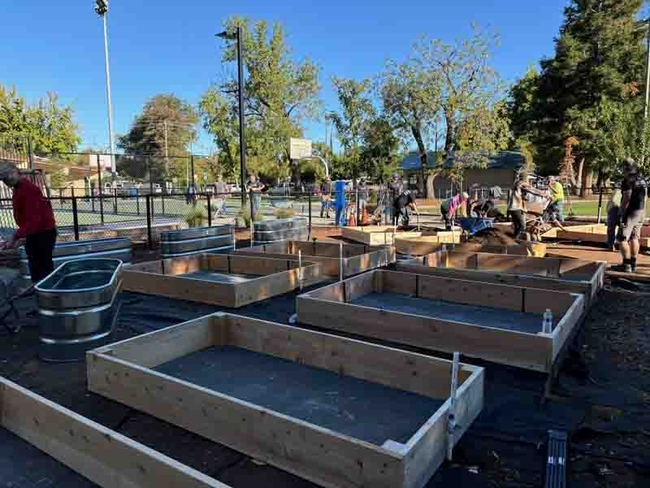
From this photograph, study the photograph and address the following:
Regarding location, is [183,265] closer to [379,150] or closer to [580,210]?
[580,210]

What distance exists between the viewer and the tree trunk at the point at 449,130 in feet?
86.9

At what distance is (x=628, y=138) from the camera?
1433cm

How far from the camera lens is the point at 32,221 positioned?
524 cm

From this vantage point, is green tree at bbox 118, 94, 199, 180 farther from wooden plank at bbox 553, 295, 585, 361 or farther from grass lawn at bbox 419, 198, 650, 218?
wooden plank at bbox 553, 295, 585, 361

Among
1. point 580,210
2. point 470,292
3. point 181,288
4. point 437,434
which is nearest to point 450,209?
point 470,292

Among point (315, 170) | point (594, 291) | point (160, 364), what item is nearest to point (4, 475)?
point (160, 364)

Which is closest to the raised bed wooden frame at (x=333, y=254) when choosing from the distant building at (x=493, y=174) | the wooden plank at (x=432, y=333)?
the wooden plank at (x=432, y=333)

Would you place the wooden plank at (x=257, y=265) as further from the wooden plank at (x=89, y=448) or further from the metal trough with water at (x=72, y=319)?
the wooden plank at (x=89, y=448)

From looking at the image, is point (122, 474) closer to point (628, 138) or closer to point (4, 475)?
point (4, 475)

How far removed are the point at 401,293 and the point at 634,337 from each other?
2.65 metres

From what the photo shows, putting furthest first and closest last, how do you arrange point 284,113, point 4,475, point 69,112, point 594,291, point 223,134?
point 284,113 → point 223,134 → point 69,112 → point 594,291 → point 4,475

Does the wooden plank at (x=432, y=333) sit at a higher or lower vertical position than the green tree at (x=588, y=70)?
lower

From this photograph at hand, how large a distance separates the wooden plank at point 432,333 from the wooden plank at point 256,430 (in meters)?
2.18

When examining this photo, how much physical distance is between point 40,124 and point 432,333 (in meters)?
29.4
